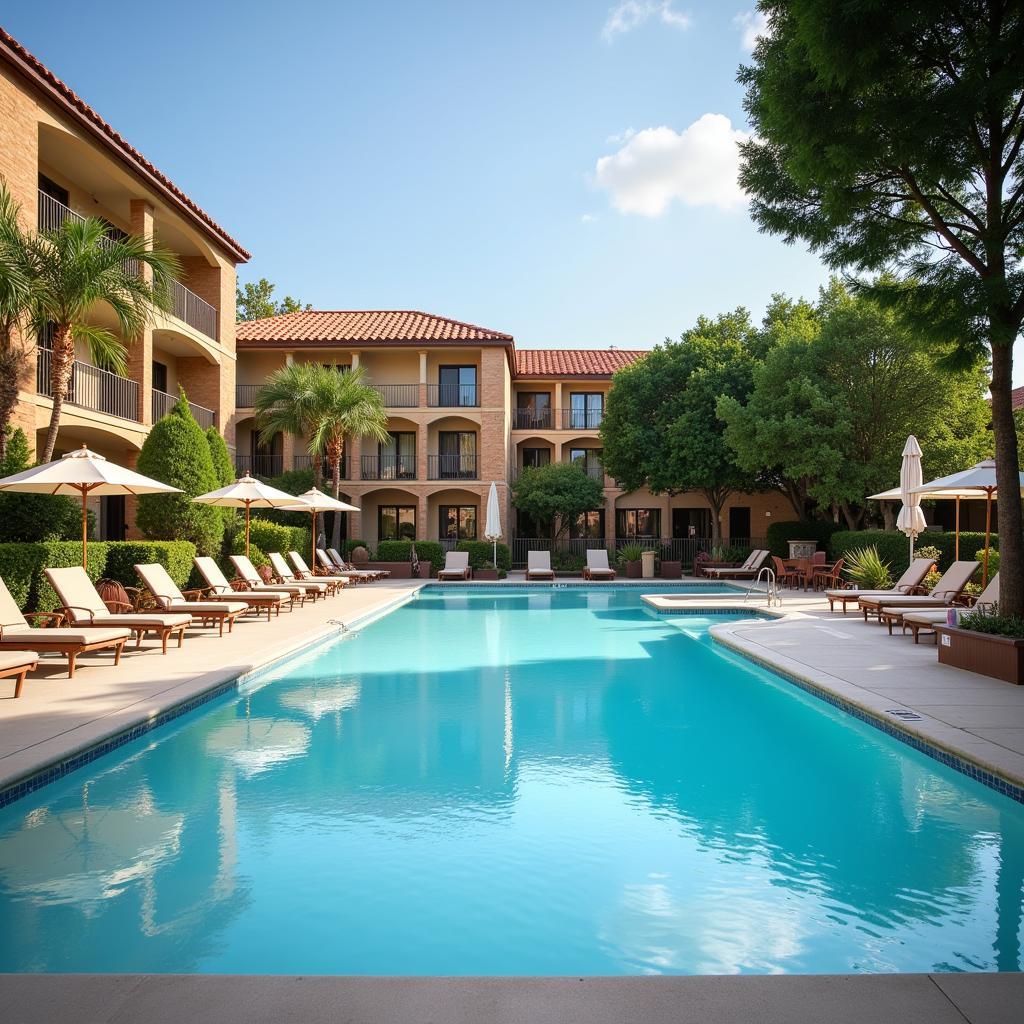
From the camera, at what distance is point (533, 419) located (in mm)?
34938

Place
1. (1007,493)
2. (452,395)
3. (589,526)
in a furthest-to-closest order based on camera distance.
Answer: (589,526) → (452,395) → (1007,493)

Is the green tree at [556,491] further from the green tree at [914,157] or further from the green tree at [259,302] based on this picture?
the green tree at [259,302]

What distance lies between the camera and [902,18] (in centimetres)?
683

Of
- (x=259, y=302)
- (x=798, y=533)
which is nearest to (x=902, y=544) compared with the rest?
(x=798, y=533)

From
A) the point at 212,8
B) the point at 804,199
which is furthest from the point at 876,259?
the point at 212,8

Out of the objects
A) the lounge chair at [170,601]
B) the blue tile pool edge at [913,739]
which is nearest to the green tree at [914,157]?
the blue tile pool edge at [913,739]

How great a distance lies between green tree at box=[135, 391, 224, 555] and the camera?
16438 mm

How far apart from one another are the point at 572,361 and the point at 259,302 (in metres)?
20.0

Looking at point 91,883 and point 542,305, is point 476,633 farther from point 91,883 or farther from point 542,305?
point 542,305

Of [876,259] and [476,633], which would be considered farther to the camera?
[476,633]

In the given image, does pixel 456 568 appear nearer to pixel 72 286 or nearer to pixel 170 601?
pixel 170 601

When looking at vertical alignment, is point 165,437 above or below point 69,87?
below

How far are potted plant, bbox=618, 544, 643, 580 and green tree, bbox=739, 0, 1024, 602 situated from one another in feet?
58.6

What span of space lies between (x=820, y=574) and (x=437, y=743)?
50.9 ft
